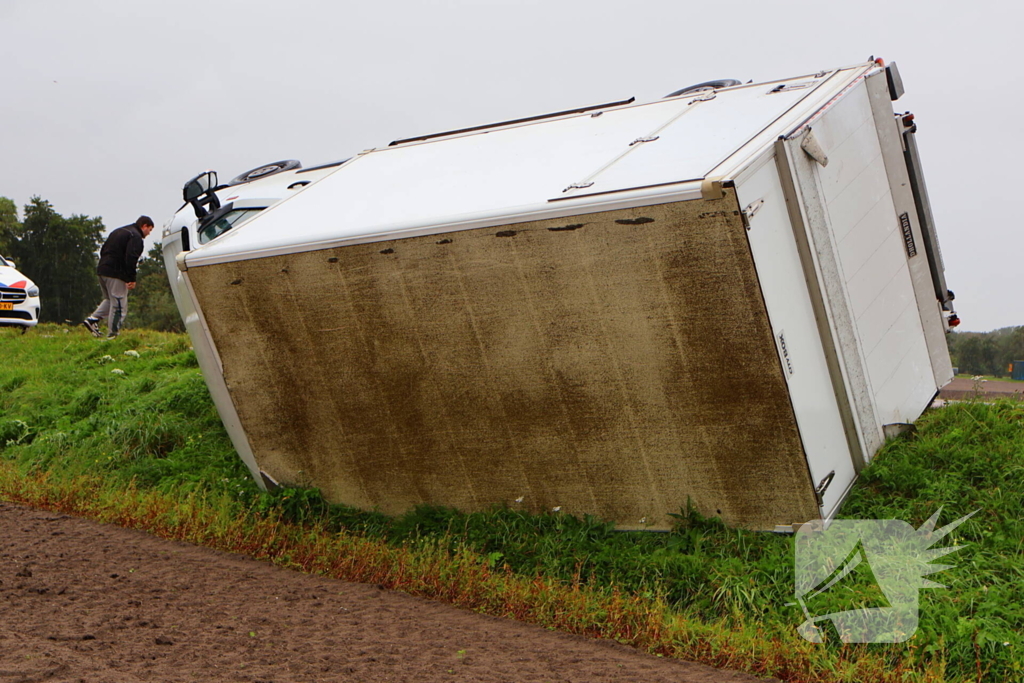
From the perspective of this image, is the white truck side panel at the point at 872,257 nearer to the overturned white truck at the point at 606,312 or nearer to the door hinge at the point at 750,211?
the overturned white truck at the point at 606,312

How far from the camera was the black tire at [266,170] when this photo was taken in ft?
30.2

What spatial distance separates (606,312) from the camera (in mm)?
5180

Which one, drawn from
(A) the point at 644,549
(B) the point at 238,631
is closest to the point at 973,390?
(A) the point at 644,549

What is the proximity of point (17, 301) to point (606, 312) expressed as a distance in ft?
45.0

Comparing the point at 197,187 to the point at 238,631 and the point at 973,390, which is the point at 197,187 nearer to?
the point at 238,631

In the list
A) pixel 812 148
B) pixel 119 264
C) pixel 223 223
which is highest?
pixel 223 223

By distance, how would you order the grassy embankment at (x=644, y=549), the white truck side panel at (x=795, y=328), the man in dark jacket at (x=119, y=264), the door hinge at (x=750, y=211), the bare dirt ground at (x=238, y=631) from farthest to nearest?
1. the man in dark jacket at (x=119, y=264)
2. the white truck side panel at (x=795, y=328)
3. the door hinge at (x=750, y=211)
4. the grassy embankment at (x=644, y=549)
5. the bare dirt ground at (x=238, y=631)

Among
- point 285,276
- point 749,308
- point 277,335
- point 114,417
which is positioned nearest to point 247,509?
point 277,335

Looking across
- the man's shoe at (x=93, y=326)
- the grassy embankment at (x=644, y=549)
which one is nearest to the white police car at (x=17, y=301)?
the man's shoe at (x=93, y=326)

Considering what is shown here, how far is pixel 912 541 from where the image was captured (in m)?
5.18

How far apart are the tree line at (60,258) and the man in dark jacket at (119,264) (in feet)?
69.9

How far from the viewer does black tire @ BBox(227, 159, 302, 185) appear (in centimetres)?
921

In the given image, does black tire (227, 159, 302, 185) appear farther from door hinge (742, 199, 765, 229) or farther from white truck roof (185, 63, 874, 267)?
door hinge (742, 199, 765, 229)

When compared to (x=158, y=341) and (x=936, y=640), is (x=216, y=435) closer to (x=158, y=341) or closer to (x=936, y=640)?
(x=158, y=341)
